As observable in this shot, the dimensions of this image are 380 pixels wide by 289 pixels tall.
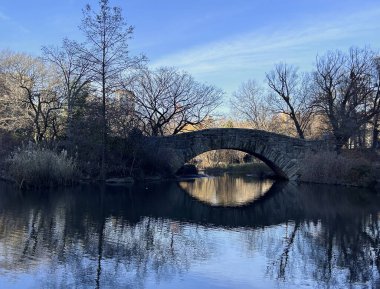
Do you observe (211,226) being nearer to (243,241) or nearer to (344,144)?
(243,241)

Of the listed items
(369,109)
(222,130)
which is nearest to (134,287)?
(222,130)

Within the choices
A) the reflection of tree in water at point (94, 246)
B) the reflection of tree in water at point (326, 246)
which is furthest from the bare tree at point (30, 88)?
the reflection of tree in water at point (326, 246)

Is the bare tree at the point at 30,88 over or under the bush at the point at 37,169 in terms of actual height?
over

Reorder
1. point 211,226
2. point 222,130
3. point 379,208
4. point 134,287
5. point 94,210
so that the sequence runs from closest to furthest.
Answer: point 134,287 → point 211,226 → point 94,210 → point 379,208 → point 222,130

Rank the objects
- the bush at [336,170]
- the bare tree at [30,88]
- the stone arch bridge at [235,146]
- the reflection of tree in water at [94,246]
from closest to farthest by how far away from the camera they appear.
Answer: the reflection of tree in water at [94,246] < the bush at [336,170] < the stone arch bridge at [235,146] < the bare tree at [30,88]

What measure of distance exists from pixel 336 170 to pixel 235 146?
A: 613 cm

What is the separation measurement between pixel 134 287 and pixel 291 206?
36.5ft

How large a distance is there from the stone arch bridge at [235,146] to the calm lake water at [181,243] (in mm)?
10355

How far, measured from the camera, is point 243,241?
10180mm

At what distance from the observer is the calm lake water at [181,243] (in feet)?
23.0

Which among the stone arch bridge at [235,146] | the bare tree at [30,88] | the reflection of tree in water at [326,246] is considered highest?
the bare tree at [30,88]

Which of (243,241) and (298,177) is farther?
(298,177)

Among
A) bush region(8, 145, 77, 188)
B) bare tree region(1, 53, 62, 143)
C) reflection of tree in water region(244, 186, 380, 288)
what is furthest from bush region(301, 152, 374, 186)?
bare tree region(1, 53, 62, 143)

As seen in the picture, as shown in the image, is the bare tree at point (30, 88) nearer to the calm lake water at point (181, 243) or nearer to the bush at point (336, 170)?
the calm lake water at point (181, 243)
